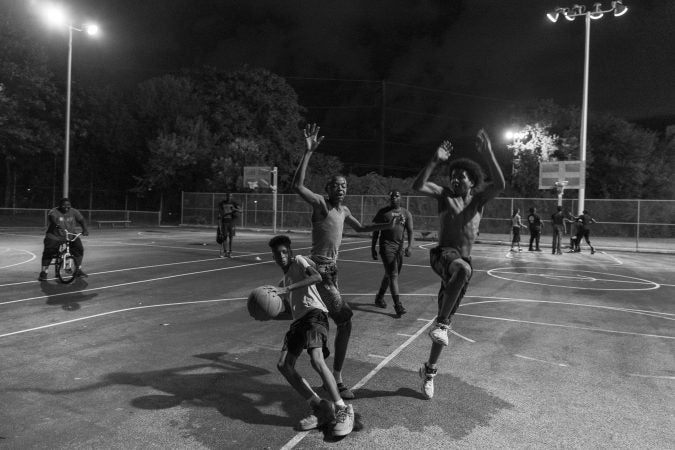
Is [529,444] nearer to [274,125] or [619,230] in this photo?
[619,230]

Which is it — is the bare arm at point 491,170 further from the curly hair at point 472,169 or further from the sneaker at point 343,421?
the sneaker at point 343,421

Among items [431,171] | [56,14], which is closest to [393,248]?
[431,171]

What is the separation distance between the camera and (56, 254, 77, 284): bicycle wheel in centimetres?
1100

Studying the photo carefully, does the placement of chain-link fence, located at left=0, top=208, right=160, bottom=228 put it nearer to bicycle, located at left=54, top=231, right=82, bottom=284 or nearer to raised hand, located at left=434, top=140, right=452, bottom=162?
bicycle, located at left=54, top=231, right=82, bottom=284

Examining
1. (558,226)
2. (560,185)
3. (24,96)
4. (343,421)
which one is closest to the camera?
(343,421)

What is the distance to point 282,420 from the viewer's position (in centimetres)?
412

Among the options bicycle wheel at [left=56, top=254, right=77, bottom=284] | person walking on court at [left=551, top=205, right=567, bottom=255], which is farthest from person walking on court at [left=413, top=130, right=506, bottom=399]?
person walking on court at [left=551, top=205, right=567, bottom=255]

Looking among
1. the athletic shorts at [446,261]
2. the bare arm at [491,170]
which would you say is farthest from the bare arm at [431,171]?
the athletic shorts at [446,261]

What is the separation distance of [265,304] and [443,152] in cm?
209

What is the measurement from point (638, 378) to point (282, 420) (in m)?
3.64

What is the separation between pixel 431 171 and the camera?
458 centimetres

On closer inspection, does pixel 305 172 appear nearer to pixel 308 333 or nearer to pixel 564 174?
pixel 308 333

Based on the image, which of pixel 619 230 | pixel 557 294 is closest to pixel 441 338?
pixel 557 294

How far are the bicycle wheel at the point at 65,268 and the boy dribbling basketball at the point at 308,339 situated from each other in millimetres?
8626
